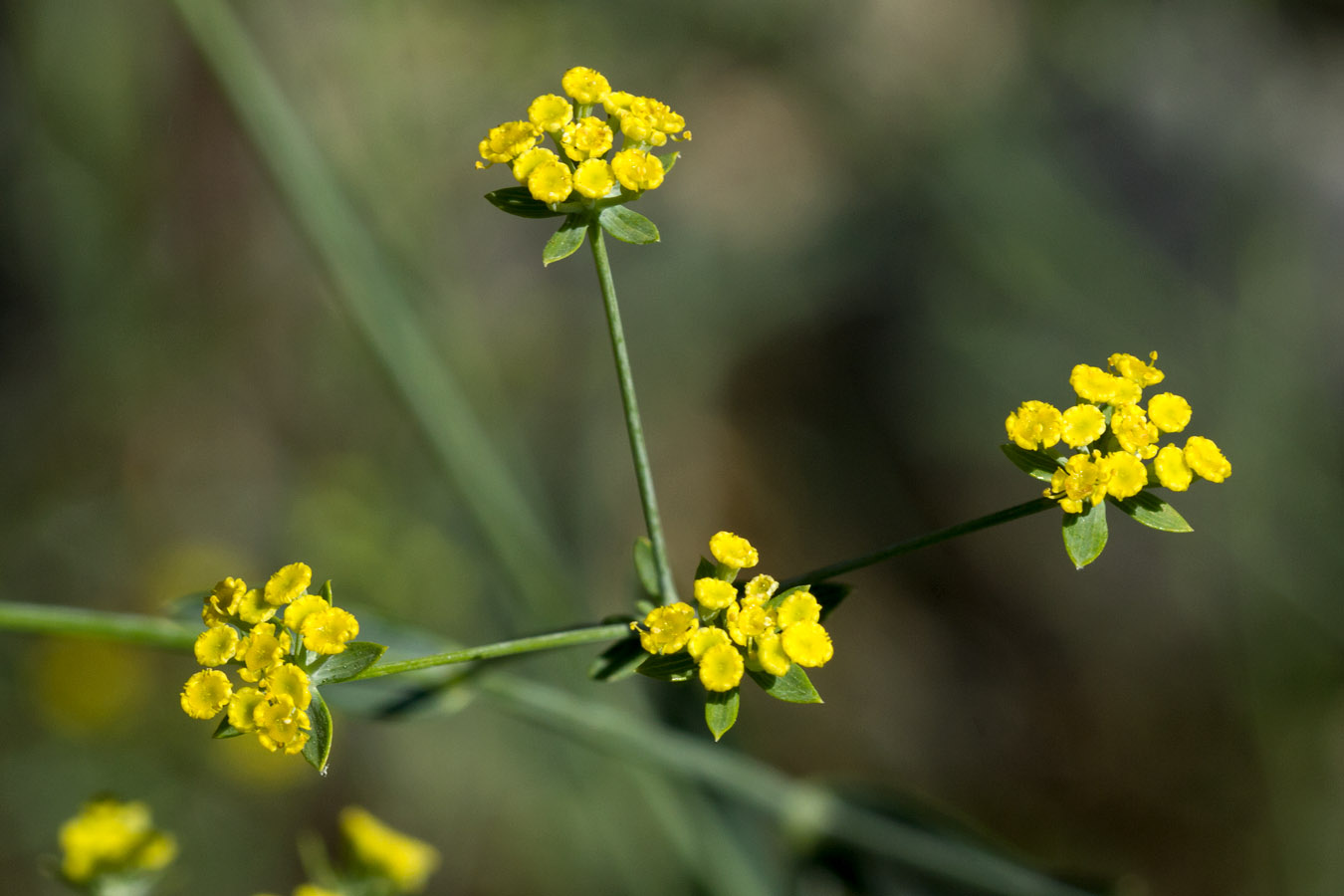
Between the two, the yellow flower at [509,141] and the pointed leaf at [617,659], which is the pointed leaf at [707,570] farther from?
the yellow flower at [509,141]

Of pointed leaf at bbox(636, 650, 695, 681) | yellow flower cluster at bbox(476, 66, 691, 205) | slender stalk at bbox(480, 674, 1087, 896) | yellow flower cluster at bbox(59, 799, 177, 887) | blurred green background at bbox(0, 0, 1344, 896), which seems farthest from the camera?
blurred green background at bbox(0, 0, 1344, 896)

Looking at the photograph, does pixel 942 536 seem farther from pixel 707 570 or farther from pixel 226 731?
pixel 226 731

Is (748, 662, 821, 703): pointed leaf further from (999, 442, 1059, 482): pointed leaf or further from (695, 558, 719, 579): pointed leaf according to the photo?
(999, 442, 1059, 482): pointed leaf

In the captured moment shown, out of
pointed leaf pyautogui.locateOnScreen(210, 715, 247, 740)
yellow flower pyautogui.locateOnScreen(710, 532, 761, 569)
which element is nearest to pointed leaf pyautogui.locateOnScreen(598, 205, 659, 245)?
yellow flower pyautogui.locateOnScreen(710, 532, 761, 569)

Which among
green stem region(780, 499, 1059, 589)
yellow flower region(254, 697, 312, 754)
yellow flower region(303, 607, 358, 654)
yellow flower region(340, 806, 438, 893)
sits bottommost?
yellow flower region(340, 806, 438, 893)

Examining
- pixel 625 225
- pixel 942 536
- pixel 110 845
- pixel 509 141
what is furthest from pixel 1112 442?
pixel 110 845

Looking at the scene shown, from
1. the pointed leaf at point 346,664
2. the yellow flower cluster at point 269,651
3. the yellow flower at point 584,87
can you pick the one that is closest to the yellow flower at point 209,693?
the yellow flower cluster at point 269,651

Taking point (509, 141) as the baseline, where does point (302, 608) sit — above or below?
below

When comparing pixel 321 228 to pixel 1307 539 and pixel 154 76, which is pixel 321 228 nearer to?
pixel 154 76
